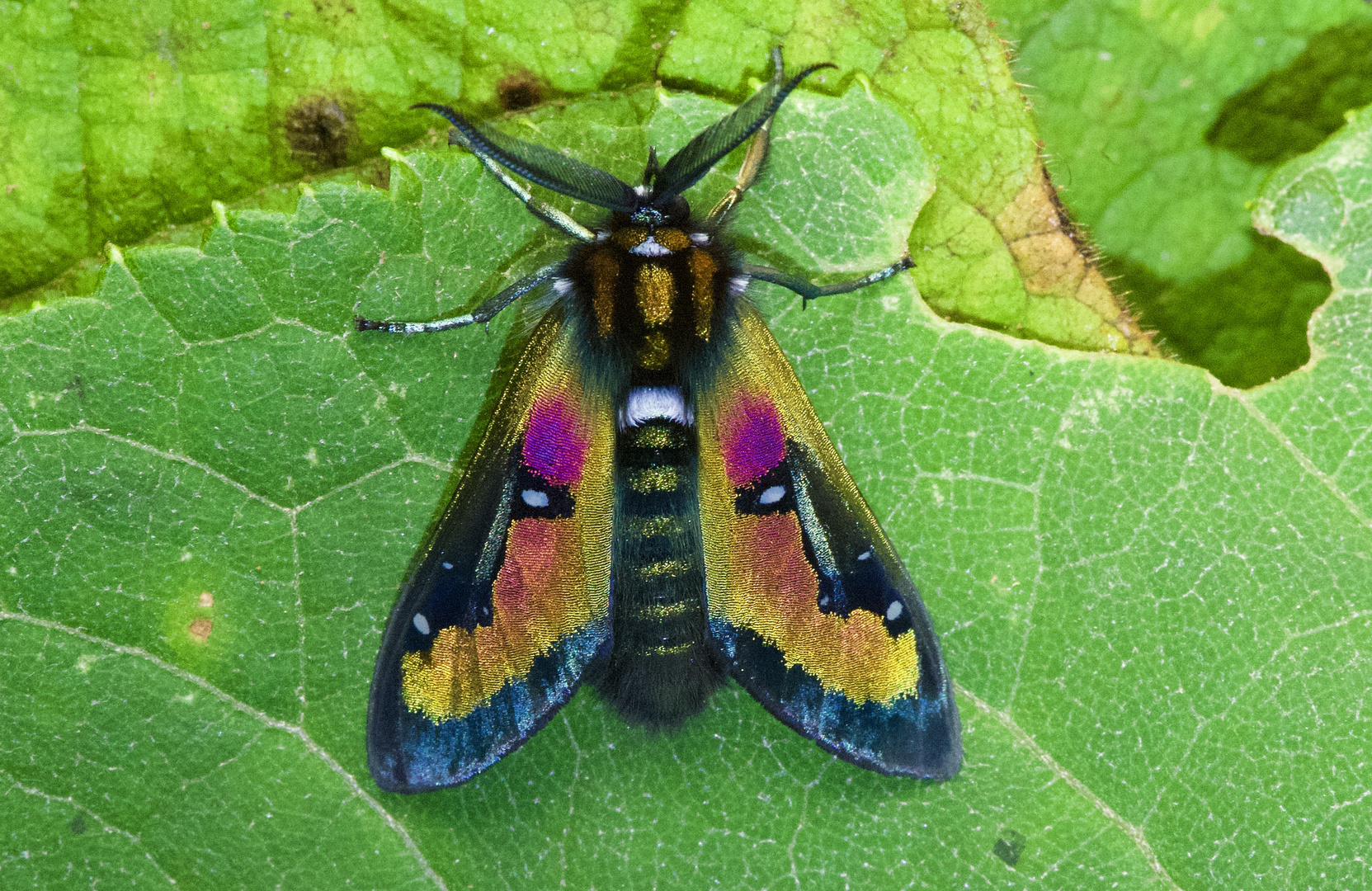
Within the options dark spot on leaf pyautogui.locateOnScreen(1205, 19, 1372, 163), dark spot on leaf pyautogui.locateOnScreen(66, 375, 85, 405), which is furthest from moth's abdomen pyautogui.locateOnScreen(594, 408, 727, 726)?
dark spot on leaf pyautogui.locateOnScreen(1205, 19, 1372, 163)

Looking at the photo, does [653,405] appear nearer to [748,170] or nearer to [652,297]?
[652,297]

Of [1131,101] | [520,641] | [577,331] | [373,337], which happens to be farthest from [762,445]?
[1131,101]

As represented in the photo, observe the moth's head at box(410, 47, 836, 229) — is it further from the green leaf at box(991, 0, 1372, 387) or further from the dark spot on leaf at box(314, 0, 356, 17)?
the green leaf at box(991, 0, 1372, 387)

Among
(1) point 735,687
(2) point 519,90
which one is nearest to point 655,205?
(2) point 519,90

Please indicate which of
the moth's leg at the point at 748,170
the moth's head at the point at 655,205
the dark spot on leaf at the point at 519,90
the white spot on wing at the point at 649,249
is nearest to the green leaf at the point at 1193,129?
the moth's leg at the point at 748,170

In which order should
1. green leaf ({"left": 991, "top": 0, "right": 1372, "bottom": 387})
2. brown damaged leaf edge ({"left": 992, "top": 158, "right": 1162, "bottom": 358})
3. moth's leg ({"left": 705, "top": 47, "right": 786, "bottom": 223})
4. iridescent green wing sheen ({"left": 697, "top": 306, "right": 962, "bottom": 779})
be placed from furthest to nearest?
green leaf ({"left": 991, "top": 0, "right": 1372, "bottom": 387})
brown damaged leaf edge ({"left": 992, "top": 158, "right": 1162, "bottom": 358})
moth's leg ({"left": 705, "top": 47, "right": 786, "bottom": 223})
iridescent green wing sheen ({"left": 697, "top": 306, "right": 962, "bottom": 779})

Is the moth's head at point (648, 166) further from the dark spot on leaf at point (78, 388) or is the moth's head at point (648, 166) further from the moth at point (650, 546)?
the dark spot on leaf at point (78, 388)

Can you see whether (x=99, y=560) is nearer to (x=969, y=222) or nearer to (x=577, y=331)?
(x=577, y=331)
